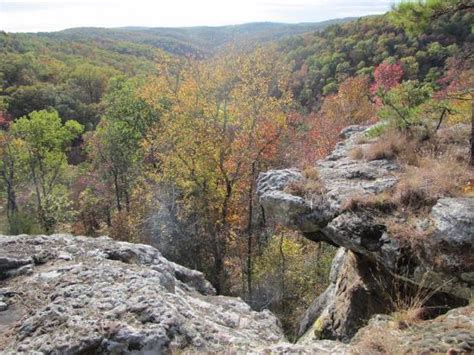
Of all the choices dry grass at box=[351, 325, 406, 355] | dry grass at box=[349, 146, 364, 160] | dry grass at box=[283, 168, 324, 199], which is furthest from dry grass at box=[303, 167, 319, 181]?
dry grass at box=[351, 325, 406, 355]

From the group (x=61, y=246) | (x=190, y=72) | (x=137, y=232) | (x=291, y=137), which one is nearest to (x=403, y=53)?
(x=291, y=137)

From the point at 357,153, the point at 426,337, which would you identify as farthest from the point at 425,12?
the point at 426,337

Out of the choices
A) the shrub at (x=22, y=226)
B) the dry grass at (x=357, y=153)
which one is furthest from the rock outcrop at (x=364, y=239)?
the shrub at (x=22, y=226)

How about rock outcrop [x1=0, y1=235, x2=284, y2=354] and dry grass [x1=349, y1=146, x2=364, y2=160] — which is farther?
dry grass [x1=349, y1=146, x2=364, y2=160]

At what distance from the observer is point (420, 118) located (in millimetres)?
9383

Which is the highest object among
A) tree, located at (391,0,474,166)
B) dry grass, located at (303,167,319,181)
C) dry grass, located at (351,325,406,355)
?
tree, located at (391,0,474,166)

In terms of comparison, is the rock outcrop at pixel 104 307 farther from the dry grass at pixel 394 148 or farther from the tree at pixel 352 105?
the tree at pixel 352 105

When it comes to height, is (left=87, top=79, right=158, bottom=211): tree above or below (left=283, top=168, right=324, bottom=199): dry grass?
below

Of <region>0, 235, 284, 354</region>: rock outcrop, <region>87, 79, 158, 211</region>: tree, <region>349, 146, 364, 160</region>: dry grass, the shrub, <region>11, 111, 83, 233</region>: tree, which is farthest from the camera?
<region>11, 111, 83, 233</region>: tree

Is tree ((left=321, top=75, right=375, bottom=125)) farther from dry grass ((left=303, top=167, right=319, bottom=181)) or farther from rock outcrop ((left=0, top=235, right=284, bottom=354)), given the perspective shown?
rock outcrop ((left=0, top=235, right=284, bottom=354))

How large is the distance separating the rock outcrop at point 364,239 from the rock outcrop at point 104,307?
71.9 inches

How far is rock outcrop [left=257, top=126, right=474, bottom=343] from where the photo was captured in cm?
644

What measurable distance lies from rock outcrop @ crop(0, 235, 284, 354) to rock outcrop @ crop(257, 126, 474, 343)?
5.99 feet

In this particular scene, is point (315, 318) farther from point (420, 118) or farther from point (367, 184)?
point (420, 118)
